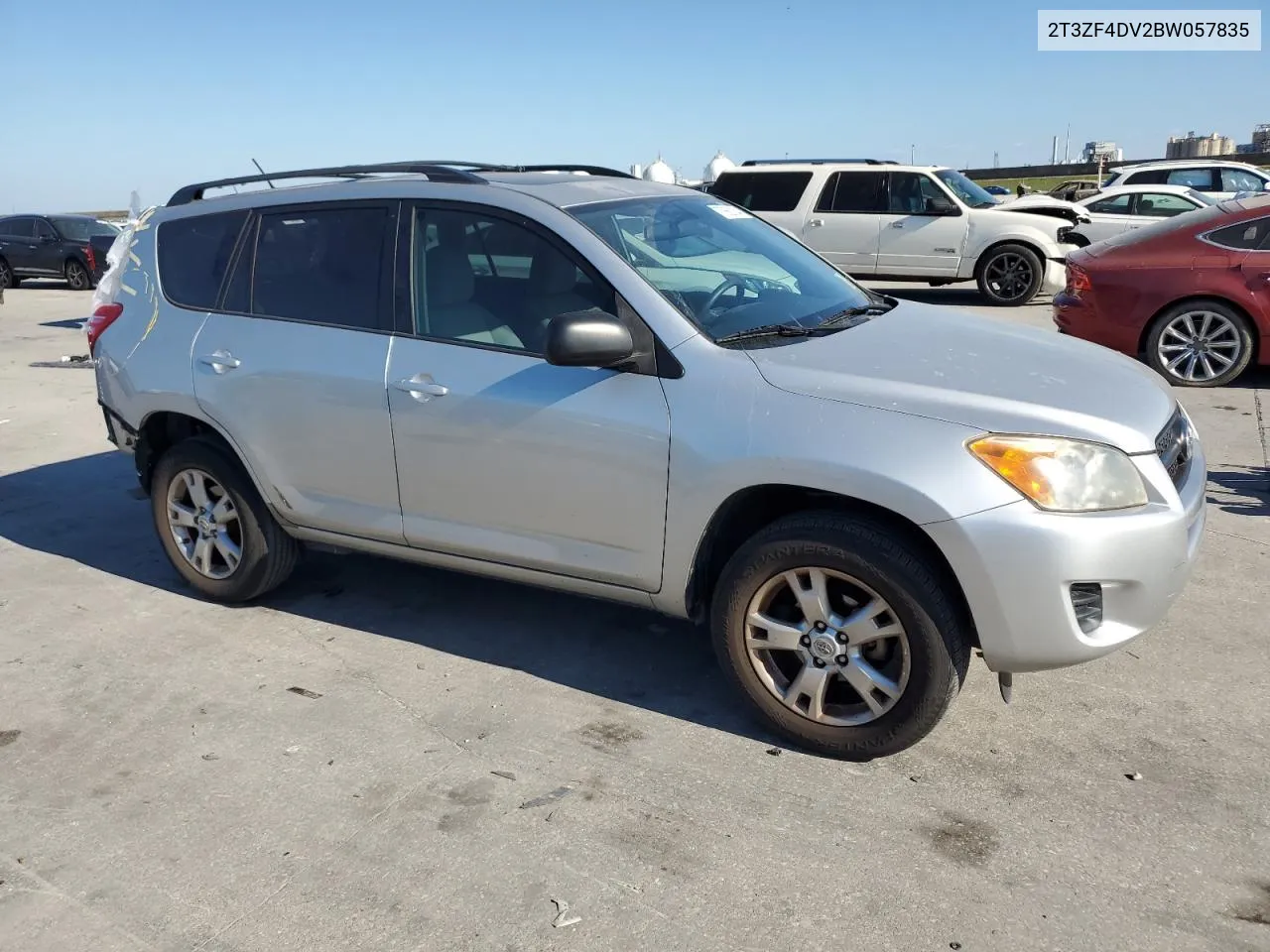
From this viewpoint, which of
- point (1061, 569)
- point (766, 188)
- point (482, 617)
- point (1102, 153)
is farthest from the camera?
point (1102, 153)

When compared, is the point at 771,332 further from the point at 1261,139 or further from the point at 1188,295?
the point at 1261,139

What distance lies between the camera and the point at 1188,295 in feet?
27.5

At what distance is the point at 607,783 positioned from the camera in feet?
11.0

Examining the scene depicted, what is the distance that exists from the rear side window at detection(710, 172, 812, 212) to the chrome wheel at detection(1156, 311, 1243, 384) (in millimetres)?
6964

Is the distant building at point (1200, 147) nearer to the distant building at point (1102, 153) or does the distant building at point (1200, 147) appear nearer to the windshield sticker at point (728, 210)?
the distant building at point (1102, 153)

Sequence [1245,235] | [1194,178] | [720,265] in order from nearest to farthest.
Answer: [720,265], [1245,235], [1194,178]

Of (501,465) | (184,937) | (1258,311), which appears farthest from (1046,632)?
(1258,311)

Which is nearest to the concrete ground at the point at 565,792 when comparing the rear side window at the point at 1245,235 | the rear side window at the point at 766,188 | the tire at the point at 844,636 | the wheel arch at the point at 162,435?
the tire at the point at 844,636

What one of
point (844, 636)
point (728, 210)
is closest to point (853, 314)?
point (728, 210)

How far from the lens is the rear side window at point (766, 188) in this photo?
14648 millimetres

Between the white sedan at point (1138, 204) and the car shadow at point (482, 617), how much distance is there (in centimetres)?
1310

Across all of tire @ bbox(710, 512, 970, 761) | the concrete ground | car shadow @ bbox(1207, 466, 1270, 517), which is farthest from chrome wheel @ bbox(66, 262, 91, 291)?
tire @ bbox(710, 512, 970, 761)

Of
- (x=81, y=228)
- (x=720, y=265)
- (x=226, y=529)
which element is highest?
(x=81, y=228)

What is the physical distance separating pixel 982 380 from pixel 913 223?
1159 centimetres
